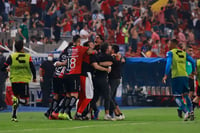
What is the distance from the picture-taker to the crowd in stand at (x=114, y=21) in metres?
34.9

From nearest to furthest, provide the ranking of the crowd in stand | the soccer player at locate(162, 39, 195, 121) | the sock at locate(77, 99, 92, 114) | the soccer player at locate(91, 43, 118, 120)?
the soccer player at locate(162, 39, 195, 121) → the sock at locate(77, 99, 92, 114) → the soccer player at locate(91, 43, 118, 120) → the crowd in stand

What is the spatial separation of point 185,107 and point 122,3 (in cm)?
2257

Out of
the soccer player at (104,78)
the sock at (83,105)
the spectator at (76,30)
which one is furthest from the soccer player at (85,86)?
the spectator at (76,30)

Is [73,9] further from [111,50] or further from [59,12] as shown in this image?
[111,50]

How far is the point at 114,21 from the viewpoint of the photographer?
3712 centimetres

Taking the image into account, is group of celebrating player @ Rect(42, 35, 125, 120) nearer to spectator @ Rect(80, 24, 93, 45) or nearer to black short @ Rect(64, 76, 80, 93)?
black short @ Rect(64, 76, 80, 93)

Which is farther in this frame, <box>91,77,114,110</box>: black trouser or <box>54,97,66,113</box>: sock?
<box>91,77,114,110</box>: black trouser

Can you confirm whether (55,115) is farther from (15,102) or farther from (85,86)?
(15,102)

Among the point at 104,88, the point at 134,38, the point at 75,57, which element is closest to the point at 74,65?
the point at 75,57

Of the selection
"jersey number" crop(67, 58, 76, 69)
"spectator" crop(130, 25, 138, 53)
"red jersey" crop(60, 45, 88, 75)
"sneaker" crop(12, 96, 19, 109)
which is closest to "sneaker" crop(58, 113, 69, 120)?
"red jersey" crop(60, 45, 88, 75)

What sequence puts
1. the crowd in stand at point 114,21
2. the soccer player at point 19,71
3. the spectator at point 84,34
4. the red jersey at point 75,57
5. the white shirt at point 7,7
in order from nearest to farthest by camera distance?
the soccer player at point 19,71 < the red jersey at point 75,57 < the spectator at point 84,34 < the crowd in stand at point 114,21 < the white shirt at point 7,7

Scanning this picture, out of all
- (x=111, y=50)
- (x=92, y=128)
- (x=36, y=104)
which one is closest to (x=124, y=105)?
(x=36, y=104)

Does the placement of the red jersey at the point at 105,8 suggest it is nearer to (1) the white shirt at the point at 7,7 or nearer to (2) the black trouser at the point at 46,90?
(1) the white shirt at the point at 7,7

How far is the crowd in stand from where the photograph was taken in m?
34.9
